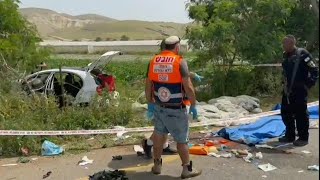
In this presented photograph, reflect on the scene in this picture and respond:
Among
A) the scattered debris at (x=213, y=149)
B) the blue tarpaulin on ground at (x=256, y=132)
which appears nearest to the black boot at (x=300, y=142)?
the blue tarpaulin on ground at (x=256, y=132)

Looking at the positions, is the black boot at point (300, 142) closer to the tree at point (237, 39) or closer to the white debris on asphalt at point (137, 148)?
the white debris on asphalt at point (137, 148)

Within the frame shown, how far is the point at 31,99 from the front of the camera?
9.03 metres

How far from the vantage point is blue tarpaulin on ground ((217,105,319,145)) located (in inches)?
297

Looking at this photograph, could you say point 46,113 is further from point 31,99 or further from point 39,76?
point 39,76

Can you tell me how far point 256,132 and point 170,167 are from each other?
2191 mm

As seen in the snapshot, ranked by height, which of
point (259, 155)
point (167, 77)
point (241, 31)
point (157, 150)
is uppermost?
point (241, 31)

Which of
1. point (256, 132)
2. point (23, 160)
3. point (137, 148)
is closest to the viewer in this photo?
point (23, 160)

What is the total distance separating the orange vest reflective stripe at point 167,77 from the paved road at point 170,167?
106cm

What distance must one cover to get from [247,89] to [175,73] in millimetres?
7410

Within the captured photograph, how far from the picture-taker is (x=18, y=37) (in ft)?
39.8

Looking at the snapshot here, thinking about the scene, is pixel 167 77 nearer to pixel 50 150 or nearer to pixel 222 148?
pixel 222 148

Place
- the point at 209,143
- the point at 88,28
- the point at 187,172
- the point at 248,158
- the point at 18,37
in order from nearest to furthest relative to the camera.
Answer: the point at 187,172 → the point at 248,158 → the point at 209,143 → the point at 18,37 → the point at 88,28

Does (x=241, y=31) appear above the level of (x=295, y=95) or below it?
above

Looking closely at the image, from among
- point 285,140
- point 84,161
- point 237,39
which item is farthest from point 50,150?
point 237,39
